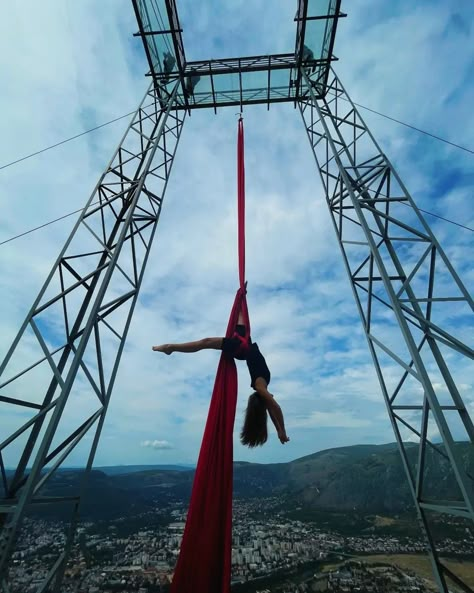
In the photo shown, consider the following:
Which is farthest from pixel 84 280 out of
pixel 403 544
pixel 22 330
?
pixel 403 544

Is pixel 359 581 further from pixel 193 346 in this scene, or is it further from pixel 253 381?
pixel 193 346

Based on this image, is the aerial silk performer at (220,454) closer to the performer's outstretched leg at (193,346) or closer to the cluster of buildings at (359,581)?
the performer's outstretched leg at (193,346)

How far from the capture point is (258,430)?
2811 mm

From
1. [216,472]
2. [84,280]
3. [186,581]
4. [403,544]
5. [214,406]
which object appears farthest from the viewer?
[403,544]

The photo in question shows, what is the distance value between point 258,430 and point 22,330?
2857 millimetres

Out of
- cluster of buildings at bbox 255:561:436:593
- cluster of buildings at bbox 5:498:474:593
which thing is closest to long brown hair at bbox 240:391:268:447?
cluster of buildings at bbox 5:498:474:593

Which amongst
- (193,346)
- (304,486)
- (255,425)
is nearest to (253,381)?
(255,425)

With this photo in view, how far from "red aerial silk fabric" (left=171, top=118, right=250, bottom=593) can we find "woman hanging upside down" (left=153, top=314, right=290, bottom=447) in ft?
0.69

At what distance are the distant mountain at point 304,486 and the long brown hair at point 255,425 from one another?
20014mm

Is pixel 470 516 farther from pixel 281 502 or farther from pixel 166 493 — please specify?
pixel 166 493

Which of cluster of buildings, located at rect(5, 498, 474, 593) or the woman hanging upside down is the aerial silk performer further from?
cluster of buildings, located at rect(5, 498, 474, 593)

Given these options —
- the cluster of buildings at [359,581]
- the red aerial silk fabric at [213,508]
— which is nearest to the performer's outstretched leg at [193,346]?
the red aerial silk fabric at [213,508]

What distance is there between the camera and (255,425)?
280 cm

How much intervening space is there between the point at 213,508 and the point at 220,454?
14.0 inches
